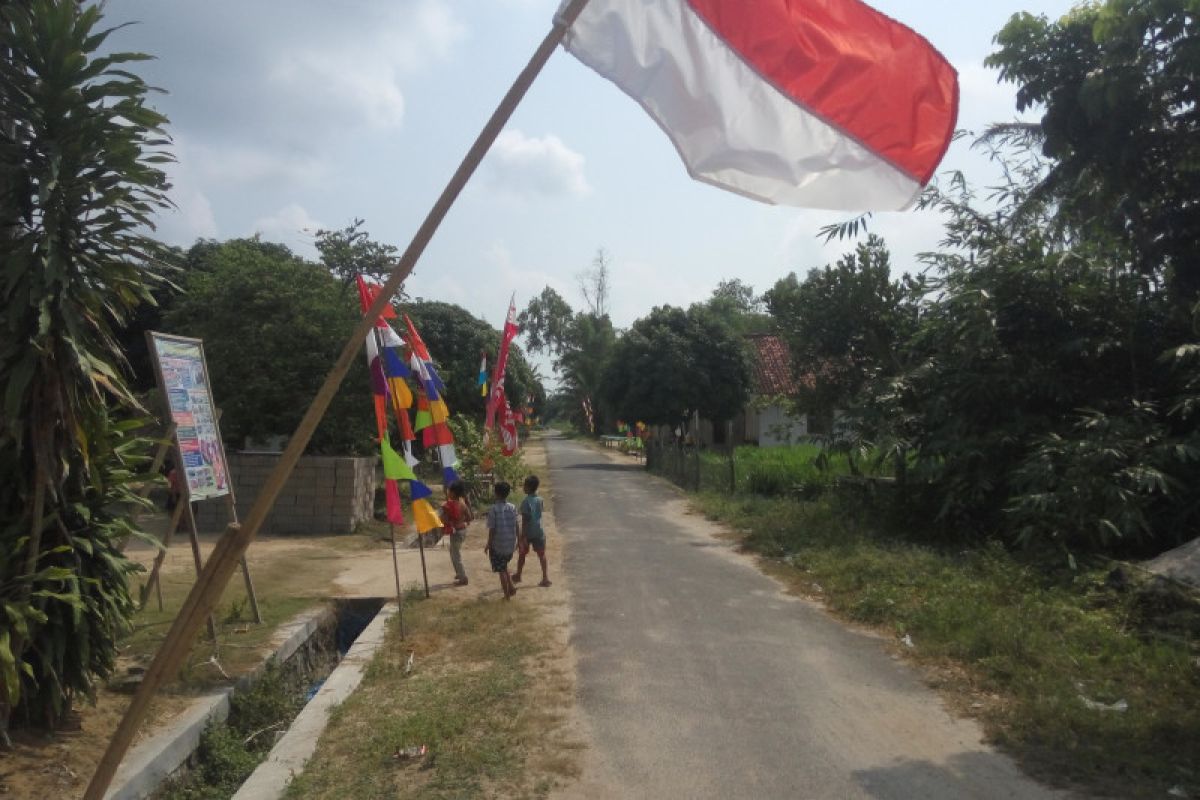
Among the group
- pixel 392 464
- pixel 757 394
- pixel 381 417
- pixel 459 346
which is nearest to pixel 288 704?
pixel 392 464

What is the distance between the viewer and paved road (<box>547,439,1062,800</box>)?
4988 mm

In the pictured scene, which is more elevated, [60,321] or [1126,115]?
[1126,115]

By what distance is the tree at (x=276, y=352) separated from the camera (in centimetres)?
1633

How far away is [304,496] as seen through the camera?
1566 cm

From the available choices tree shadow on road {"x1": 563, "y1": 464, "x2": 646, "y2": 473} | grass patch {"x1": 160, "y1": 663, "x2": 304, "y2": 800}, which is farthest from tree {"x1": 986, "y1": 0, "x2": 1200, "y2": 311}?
tree shadow on road {"x1": 563, "y1": 464, "x2": 646, "y2": 473}

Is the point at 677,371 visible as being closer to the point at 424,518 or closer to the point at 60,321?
the point at 424,518

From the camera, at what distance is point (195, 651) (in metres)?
7.37

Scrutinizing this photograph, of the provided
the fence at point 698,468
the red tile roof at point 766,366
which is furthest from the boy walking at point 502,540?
the red tile roof at point 766,366

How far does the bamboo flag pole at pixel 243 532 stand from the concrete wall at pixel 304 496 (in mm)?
12861

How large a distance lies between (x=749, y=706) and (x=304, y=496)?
36.4ft

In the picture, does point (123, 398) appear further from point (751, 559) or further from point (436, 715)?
point (751, 559)

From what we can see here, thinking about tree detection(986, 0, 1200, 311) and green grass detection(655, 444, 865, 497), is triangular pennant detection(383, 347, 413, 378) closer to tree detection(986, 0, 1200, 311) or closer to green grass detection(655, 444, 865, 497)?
tree detection(986, 0, 1200, 311)

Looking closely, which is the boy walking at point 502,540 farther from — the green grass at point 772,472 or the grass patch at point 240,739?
the green grass at point 772,472

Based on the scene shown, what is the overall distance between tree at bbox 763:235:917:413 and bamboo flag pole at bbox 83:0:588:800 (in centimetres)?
1306
